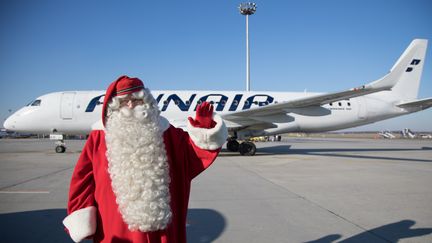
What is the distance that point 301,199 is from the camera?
447 cm

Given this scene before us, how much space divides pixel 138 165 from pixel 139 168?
0.06 feet

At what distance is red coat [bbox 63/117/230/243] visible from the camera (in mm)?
1661

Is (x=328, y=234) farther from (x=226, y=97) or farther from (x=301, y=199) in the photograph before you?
(x=226, y=97)

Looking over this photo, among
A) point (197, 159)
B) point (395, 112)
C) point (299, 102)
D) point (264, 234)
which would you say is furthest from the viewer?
point (395, 112)

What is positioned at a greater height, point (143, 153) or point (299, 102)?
point (143, 153)

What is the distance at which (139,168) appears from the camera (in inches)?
64.7

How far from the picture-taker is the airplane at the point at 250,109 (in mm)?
10952

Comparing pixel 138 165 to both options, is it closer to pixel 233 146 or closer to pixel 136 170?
pixel 136 170

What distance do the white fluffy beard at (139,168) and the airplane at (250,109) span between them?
8420 mm

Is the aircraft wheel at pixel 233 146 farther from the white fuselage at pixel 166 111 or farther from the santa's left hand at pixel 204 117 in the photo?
the santa's left hand at pixel 204 117

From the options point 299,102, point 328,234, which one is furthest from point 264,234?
point 299,102

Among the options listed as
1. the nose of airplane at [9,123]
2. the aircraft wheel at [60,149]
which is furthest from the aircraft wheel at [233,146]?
the nose of airplane at [9,123]

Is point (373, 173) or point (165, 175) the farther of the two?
point (373, 173)

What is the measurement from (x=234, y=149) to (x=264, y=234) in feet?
34.1
